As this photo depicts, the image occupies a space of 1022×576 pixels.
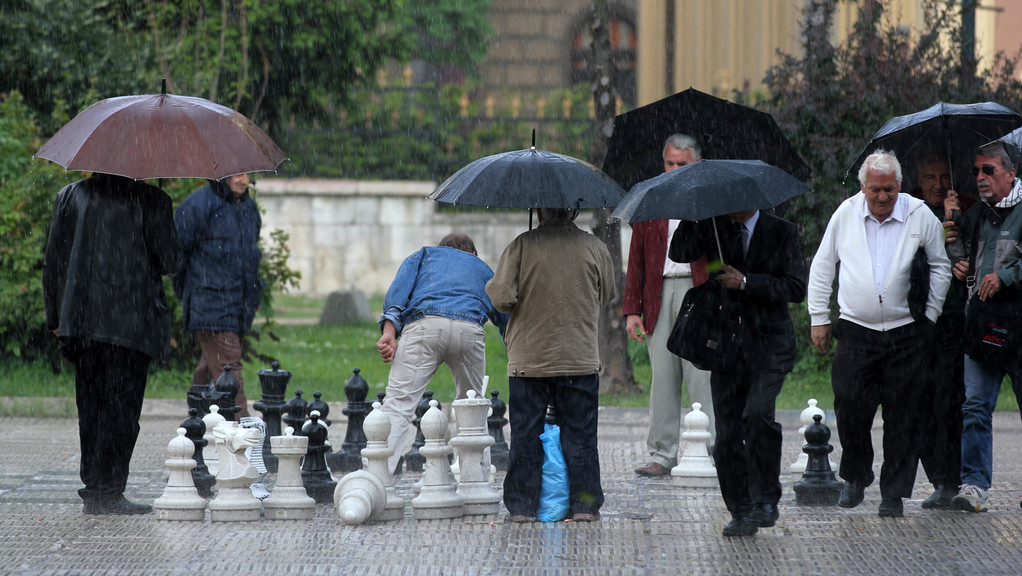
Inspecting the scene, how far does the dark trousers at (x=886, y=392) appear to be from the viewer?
21.6ft

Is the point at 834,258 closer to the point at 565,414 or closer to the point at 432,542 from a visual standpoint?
the point at 565,414

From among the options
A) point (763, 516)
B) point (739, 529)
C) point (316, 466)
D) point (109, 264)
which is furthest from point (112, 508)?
point (763, 516)

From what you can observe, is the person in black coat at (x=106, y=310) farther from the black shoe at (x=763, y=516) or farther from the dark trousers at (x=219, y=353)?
the black shoe at (x=763, y=516)

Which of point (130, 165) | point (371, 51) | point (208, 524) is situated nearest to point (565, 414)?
point (208, 524)

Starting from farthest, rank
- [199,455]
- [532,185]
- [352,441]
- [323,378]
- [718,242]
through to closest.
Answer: [323,378]
[352,441]
[199,455]
[532,185]
[718,242]

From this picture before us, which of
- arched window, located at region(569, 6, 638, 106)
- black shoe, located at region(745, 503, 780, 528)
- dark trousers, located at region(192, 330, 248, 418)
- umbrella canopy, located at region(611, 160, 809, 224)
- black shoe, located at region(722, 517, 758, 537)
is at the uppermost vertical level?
arched window, located at region(569, 6, 638, 106)

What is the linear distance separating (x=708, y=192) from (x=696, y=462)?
2217 millimetres

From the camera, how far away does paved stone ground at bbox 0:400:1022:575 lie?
5570mm

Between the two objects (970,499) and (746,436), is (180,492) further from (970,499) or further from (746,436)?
(970,499)

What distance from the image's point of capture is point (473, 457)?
22.3ft

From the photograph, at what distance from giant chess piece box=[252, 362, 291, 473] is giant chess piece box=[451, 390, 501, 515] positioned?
1.49 m

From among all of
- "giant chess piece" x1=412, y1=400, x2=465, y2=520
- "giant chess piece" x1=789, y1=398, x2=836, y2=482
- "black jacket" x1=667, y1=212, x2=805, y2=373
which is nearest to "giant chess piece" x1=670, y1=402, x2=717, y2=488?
"giant chess piece" x1=789, y1=398, x2=836, y2=482

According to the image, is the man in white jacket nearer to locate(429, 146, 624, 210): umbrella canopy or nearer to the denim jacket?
locate(429, 146, 624, 210): umbrella canopy

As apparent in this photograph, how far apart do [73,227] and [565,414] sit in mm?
2759
